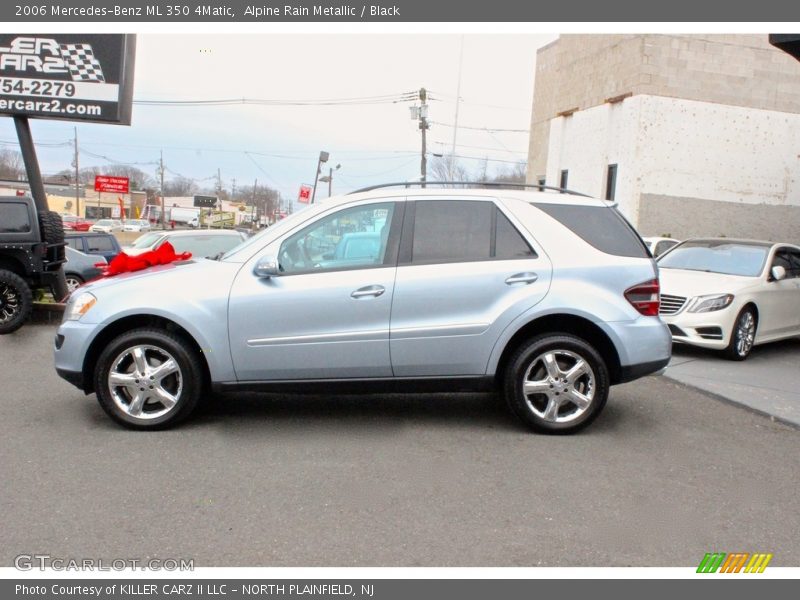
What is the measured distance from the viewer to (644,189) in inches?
864

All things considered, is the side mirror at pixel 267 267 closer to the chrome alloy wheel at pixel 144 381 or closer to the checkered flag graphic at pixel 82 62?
the chrome alloy wheel at pixel 144 381

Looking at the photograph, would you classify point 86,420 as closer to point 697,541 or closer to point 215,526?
point 215,526

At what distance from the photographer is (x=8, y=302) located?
407 inches

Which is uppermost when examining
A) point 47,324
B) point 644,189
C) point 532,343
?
point 644,189

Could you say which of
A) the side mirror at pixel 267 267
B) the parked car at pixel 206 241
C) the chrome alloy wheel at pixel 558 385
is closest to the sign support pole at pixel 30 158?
the parked car at pixel 206 241

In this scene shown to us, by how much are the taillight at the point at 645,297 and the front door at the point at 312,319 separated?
5.98 feet

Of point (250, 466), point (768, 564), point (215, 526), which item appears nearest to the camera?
point (768, 564)

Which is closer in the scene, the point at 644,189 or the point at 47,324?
the point at 47,324

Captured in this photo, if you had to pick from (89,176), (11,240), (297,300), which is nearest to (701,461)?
(297,300)

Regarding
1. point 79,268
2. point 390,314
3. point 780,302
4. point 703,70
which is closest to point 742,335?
point 780,302

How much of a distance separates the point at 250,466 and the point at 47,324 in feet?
27.3

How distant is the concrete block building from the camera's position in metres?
21.7

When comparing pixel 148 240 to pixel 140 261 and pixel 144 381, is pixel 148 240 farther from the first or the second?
pixel 144 381

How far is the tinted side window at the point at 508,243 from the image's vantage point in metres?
5.31
